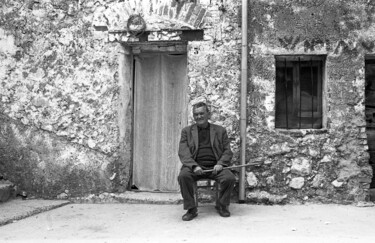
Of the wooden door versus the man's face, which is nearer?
the man's face

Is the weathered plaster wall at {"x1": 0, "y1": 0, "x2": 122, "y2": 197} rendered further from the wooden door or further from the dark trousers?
the dark trousers

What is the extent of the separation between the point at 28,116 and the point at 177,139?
2227 millimetres

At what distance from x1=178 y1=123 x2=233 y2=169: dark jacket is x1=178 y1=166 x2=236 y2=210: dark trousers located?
0.23 m

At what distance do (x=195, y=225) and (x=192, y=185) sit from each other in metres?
0.52

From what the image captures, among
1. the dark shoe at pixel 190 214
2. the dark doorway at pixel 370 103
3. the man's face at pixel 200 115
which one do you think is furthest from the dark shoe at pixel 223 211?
the dark doorway at pixel 370 103

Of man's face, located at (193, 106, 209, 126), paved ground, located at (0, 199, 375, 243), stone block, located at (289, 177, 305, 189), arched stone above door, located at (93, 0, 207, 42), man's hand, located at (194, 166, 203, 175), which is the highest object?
arched stone above door, located at (93, 0, 207, 42)

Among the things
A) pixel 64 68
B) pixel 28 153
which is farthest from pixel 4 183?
pixel 64 68

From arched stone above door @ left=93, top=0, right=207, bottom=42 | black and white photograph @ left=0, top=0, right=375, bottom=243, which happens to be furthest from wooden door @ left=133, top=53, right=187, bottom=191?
arched stone above door @ left=93, top=0, right=207, bottom=42

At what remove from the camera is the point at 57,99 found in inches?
260

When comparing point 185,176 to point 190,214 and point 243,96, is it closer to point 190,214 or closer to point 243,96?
point 190,214

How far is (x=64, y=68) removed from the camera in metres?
6.58

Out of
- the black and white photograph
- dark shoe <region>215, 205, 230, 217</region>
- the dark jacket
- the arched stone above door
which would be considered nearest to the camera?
dark shoe <region>215, 205, 230, 217</region>

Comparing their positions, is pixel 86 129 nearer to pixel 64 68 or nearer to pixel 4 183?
pixel 64 68

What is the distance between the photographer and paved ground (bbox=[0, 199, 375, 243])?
15.3ft
